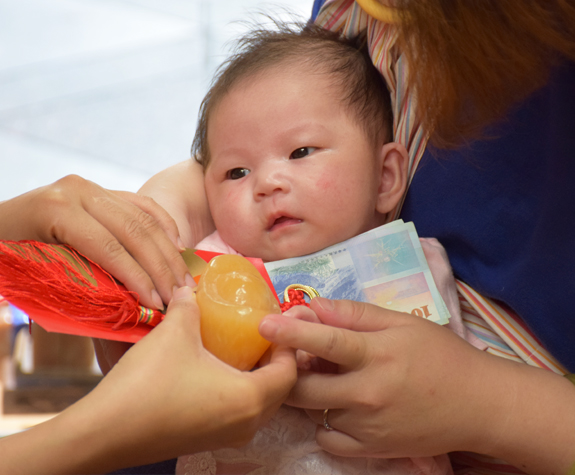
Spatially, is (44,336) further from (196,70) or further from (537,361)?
(196,70)

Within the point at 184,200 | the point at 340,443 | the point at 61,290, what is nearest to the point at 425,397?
the point at 340,443

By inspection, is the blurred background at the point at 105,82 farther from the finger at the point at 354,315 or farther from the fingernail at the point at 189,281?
the finger at the point at 354,315

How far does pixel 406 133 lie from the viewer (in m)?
0.91

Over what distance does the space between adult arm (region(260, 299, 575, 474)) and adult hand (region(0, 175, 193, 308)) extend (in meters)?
0.19

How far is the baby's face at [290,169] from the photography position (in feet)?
2.79

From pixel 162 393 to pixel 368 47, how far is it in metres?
0.76

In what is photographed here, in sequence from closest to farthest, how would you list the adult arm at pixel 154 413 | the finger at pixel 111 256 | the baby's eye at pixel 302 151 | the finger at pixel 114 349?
the adult arm at pixel 154 413, the finger at pixel 111 256, the finger at pixel 114 349, the baby's eye at pixel 302 151

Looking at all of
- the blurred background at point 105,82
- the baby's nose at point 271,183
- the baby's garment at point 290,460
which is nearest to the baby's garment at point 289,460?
the baby's garment at point 290,460

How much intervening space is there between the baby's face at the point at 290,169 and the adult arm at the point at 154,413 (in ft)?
1.24

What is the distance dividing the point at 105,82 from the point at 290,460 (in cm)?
261

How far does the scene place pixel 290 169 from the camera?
856 mm

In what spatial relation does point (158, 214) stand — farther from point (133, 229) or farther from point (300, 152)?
point (300, 152)

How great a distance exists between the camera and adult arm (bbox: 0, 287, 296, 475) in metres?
0.42

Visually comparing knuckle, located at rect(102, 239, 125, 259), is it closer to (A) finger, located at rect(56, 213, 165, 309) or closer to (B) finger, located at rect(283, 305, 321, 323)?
(A) finger, located at rect(56, 213, 165, 309)
